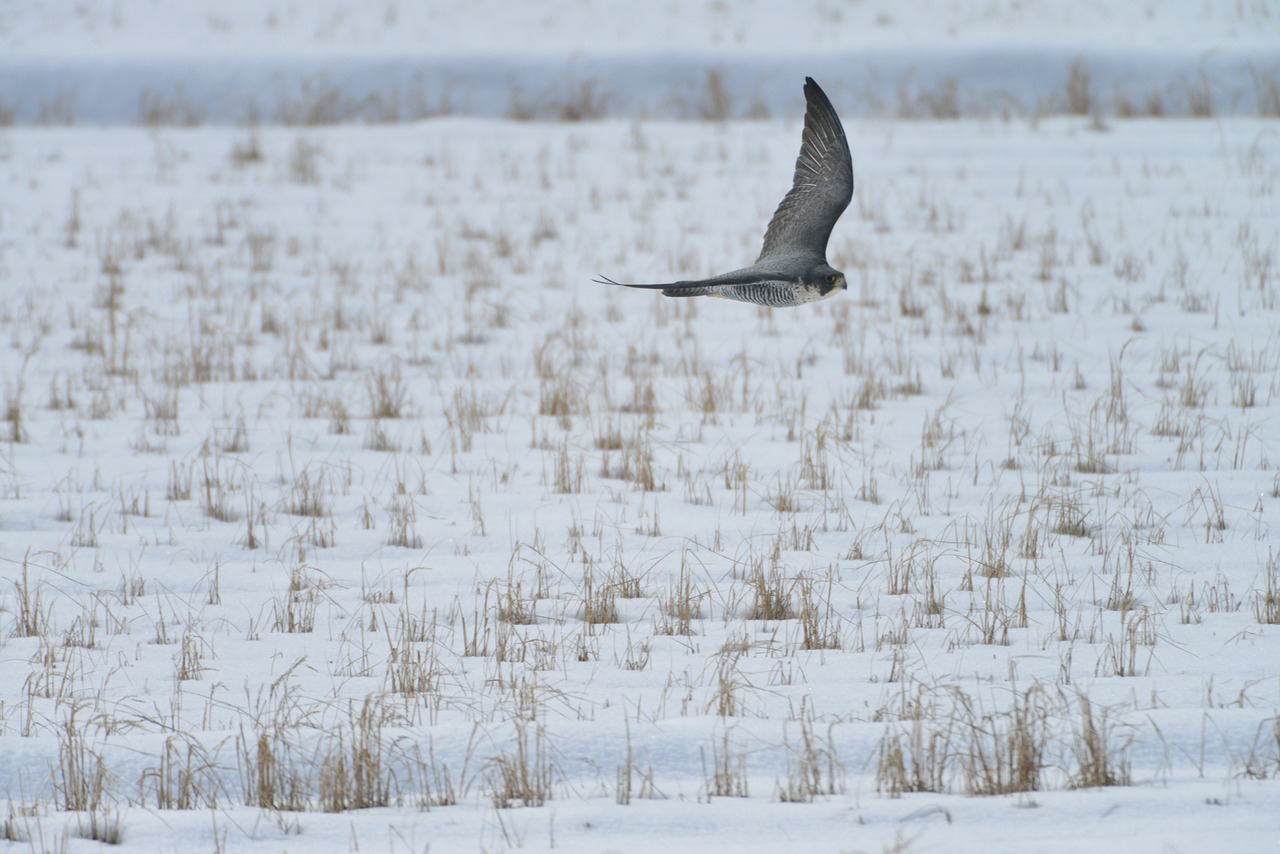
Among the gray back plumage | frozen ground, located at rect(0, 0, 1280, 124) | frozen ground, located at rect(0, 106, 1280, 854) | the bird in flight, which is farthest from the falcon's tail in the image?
frozen ground, located at rect(0, 0, 1280, 124)

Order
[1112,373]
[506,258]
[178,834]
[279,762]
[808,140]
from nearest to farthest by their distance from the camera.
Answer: [178,834] < [279,762] < [808,140] < [1112,373] < [506,258]

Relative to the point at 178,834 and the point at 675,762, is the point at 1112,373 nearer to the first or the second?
the point at 675,762

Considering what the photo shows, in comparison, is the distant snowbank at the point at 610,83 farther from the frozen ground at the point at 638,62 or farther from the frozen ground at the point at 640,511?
the frozen ground at the point at 640,511

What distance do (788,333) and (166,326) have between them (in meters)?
5.17

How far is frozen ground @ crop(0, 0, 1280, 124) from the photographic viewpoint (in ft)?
57.0

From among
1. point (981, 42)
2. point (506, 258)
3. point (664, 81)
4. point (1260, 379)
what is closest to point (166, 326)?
point (506, 258)

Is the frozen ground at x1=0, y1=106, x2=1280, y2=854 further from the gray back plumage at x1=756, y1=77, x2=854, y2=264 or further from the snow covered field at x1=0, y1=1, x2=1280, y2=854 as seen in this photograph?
the gray back plumage at x1=756, y1=77, x2=854, y2=264

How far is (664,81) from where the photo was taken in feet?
61.2

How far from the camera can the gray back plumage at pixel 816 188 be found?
5.84 meters

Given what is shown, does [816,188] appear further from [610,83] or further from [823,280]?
[610,83]

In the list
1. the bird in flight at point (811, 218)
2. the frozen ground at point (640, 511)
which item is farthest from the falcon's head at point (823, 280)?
the frozen ground at point (640, 511)

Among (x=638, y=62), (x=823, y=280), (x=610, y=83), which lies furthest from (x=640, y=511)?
(x=638, y=62)

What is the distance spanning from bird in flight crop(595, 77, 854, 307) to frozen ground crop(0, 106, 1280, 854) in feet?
3.83

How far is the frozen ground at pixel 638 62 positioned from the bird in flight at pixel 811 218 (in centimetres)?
1119
